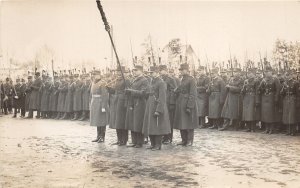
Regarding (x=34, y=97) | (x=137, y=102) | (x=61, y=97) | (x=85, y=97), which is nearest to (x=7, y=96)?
(x=34, y=97)

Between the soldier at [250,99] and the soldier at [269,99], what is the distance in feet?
0.58

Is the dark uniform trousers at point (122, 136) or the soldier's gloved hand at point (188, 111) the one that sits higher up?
the soldier's gloved hand at point (188, 111)

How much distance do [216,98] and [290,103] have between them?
174cm

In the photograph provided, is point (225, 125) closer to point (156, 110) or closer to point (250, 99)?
point (250, 99)

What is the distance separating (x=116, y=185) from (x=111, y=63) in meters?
2.75

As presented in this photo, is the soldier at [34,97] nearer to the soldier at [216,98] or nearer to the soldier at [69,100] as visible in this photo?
the soldier at [69,100]

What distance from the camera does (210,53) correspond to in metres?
7.31

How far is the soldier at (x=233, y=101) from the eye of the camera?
9234 mm

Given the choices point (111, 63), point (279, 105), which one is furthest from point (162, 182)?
point (279, 105)

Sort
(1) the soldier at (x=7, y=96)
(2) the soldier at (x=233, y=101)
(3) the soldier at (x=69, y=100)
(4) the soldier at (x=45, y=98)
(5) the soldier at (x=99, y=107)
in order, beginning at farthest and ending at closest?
(1) the soldier at (x=7, y=96) < (4) the soldier at (x=45, y=98) < (3) the soldier at (x=69, y=100) < (2) the soldier at (x=233, y=101) < (5) the soldier at (x=99, y=107)

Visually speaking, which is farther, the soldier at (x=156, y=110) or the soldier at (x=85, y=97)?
the soldier at (x=85, y=97)

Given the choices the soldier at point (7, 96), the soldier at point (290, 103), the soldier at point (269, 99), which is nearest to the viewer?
the soldier at point (290, 103)

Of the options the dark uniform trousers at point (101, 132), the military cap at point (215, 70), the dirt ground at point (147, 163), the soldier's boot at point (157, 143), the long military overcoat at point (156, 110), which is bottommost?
the dirt ground at point (147, 163)

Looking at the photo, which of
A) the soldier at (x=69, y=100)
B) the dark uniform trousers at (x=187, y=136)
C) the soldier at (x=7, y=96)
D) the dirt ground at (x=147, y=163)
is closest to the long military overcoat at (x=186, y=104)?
the dark uniform trousers at (x=187, y=136)
